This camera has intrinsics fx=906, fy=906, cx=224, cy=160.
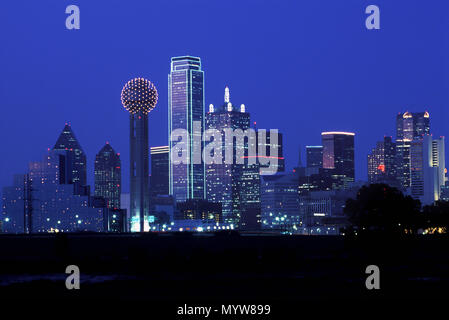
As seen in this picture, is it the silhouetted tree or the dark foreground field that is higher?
the silhouetted tree

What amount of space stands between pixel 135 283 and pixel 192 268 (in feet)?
101

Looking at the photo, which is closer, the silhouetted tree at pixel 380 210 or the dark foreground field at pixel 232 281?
the dark foreground field at pixel 232 281

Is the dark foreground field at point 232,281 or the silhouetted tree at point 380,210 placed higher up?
the silhouetted tree at point 380,210

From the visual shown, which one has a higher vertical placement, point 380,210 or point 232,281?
point 380,210

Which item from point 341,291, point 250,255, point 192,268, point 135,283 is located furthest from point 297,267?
point 341,291

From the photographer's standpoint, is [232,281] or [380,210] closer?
[232,281]

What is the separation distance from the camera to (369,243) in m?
177

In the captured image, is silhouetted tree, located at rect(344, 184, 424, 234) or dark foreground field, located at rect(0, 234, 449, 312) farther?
silhouetted tree, located at rect(344, 184, 424, 234)
